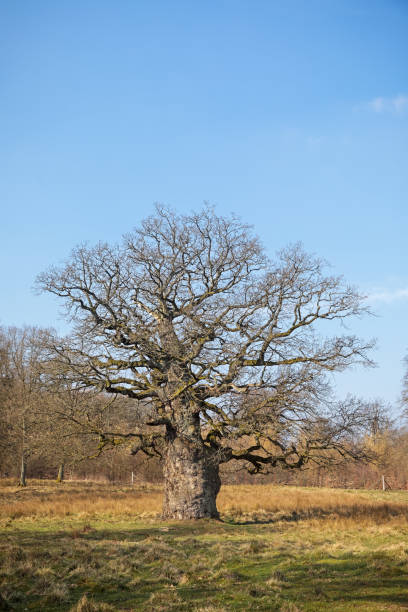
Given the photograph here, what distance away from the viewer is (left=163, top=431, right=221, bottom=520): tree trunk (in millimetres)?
16672

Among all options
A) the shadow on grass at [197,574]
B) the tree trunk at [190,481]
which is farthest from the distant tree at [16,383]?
the shadow on grass at [197,574]

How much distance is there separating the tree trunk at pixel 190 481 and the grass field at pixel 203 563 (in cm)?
68

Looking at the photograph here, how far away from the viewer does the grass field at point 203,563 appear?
713 cm

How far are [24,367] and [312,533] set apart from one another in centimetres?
2617

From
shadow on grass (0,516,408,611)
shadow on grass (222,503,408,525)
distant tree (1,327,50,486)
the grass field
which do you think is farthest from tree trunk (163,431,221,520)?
distant tree (1,327,50,486)

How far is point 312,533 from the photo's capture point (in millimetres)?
14578

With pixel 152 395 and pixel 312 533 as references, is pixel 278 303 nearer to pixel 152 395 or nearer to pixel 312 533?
pixel 152 395

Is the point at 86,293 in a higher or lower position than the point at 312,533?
higher

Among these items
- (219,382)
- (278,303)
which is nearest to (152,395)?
(219,382)

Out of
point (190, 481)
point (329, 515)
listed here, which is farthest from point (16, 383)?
point (329, 515)

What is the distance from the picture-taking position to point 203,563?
9.93m

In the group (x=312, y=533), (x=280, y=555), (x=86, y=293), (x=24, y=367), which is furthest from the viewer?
(x=24, y=367)

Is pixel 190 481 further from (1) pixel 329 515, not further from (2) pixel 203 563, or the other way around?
(2) pixel 203 563

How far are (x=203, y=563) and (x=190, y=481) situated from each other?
22.7 feet
